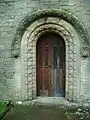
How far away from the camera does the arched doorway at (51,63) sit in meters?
7.71

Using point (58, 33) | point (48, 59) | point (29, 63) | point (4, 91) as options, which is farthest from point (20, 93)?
point (58, 33)

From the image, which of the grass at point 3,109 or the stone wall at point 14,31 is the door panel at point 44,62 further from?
the grass at point 3,109

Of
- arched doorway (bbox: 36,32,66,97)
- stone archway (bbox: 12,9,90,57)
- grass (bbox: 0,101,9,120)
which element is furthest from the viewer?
arched doorway (bbox: 36,32,66,97)

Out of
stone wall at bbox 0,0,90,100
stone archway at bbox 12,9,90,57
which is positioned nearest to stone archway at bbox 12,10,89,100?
stone archway at bbox 12,9,90,57

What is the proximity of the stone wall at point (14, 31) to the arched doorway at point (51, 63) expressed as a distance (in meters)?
0.84

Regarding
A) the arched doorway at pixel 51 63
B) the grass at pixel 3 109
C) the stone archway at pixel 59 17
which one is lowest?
the grass at pixel 3 109

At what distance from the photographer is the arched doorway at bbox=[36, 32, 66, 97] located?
7.71 metres

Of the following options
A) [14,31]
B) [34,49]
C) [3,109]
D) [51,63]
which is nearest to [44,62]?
[51,63]

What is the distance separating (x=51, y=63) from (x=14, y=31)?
67.0 inches

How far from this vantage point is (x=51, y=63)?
7.73 m

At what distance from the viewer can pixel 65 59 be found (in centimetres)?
750

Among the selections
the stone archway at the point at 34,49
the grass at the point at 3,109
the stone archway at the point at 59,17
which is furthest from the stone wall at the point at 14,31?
the grass at the point at 3,109

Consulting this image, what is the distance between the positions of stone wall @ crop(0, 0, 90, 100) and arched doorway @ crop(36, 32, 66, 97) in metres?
0.84

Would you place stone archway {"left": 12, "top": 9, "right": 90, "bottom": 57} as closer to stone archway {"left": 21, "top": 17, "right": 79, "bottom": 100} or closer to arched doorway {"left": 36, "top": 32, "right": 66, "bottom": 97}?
stone archway {"left": 21, "top": 17, "right": 79, "bottom": 100}
